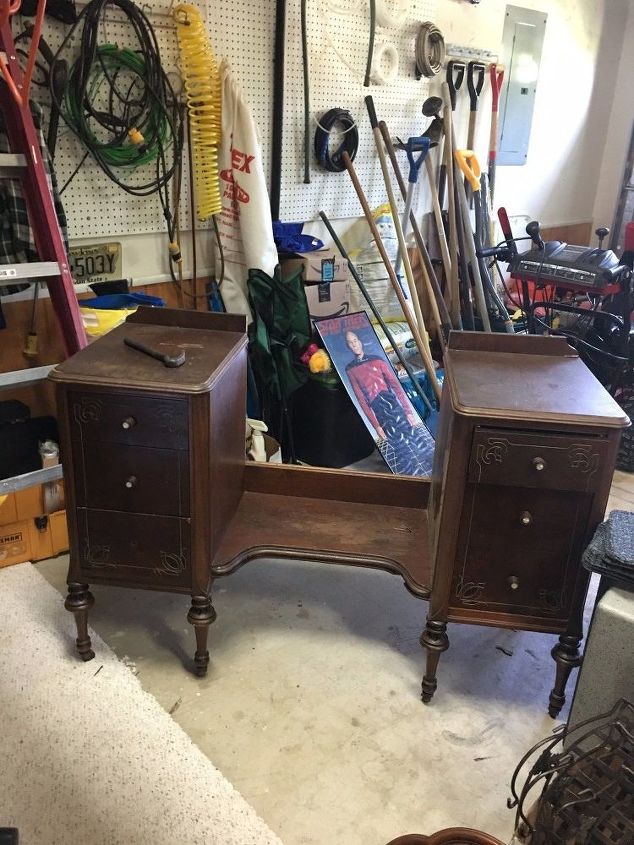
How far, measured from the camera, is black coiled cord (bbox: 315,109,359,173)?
9.44 feet

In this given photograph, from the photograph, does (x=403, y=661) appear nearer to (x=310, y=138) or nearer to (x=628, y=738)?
(x=628, y=738)

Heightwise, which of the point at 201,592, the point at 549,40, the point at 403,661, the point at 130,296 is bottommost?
the point at 403,661

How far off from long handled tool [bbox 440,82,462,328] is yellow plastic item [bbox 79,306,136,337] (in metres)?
1.84

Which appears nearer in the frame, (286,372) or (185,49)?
(185,49)

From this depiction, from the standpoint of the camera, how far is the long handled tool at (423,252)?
10.0 feet

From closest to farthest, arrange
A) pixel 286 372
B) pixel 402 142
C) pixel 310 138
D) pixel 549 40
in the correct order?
pixel 286 372 < pixel 310 138 < pixel 402 142 < pixel 549 40

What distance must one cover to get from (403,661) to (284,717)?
1.25 ft

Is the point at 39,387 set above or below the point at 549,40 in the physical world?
below

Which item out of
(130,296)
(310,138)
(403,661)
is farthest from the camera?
(310,138)

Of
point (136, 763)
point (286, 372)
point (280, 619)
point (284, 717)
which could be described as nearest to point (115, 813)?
point (136, 763)

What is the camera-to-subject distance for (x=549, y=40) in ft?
12.9

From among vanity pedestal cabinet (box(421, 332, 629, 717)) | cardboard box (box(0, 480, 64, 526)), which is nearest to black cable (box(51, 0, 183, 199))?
cardboard box (box(0, 480, 64, 526))

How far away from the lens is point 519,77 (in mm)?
3840

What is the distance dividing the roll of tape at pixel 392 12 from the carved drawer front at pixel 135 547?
2.51 meters
